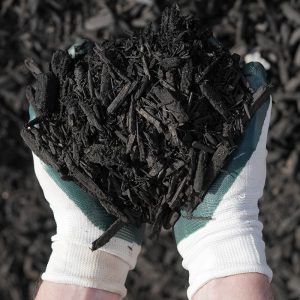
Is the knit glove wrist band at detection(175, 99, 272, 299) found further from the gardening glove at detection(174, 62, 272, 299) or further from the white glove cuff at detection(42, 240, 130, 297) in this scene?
the white glove cuff at detection(42, 240, 130, 297)

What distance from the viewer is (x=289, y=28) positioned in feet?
7.13

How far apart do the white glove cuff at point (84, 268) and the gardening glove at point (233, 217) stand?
0.21 m

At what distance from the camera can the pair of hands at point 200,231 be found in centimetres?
138

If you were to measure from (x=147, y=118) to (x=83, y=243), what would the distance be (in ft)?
1.39

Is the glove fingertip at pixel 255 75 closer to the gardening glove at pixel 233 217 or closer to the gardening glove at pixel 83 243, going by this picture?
the gardening glove at pixel 233 217

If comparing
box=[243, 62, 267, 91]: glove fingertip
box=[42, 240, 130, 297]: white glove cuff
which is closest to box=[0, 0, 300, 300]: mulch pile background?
box=[243, 62, 267, 91]: glove fingertip

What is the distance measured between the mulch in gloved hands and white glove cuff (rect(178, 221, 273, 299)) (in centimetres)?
12

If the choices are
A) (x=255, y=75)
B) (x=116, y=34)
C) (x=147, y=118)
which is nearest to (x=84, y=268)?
(x=147, y=118)

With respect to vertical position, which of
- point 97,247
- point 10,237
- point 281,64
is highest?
point 97,247

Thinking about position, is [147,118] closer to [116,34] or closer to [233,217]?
[233,217]

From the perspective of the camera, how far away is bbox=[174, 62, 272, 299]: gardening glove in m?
1.37

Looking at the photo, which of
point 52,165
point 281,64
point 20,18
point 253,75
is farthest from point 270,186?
point 20,18

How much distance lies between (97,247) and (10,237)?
3.33 ft

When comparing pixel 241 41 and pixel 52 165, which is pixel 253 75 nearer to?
pixel 52 165
